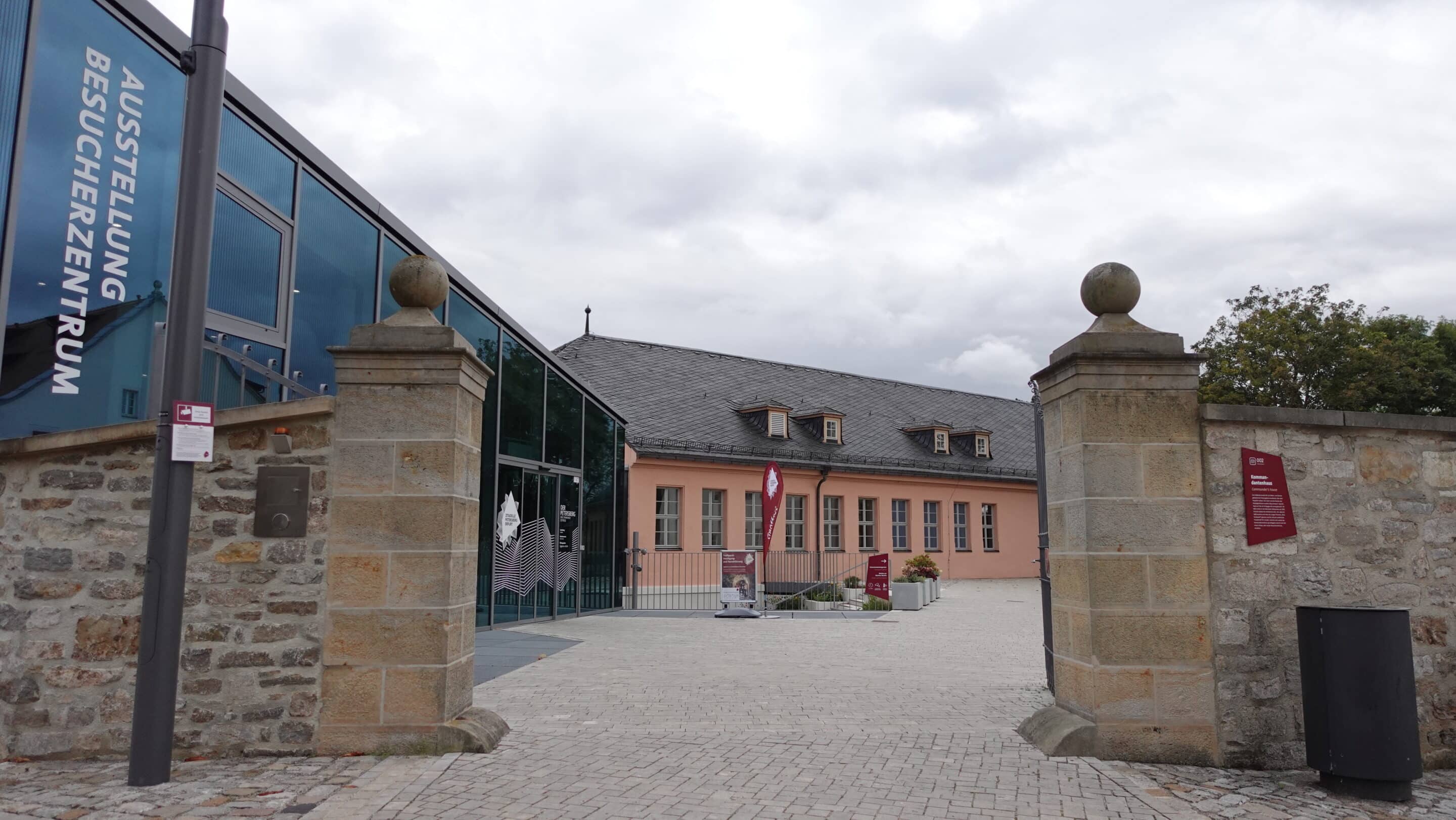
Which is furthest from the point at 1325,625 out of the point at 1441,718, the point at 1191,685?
the point at 1441,718

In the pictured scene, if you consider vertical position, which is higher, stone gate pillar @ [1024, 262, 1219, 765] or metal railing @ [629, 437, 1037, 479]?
metal railing @ [629, 437, 1037, 479]

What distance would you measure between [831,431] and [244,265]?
2289 cm

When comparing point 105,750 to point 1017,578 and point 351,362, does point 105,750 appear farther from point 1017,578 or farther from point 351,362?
point 1017,578

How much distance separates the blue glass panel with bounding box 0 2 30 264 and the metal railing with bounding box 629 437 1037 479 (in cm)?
1792

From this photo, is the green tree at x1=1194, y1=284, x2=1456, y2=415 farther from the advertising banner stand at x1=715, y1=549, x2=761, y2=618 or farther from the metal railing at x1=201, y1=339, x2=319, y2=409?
the metal railing at x1=201, y1=339, x2=319, y2=409

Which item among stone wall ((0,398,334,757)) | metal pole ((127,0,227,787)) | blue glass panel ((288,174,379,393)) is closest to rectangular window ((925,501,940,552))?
blue glass panel ((288,174,379,393))

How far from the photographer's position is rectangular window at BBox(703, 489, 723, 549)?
25594 mm

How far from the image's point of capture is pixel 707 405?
28.2 m

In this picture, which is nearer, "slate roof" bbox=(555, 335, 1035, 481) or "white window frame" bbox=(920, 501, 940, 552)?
"slate roof" bbox=(555, 335, 1035, 481)

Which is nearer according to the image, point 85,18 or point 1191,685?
point 1191,685

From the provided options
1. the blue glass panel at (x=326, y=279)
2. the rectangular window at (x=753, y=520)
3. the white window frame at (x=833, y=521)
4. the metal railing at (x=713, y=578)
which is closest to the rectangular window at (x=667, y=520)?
the metal railing at (x=713, y=578)

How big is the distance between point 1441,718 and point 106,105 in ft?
30.2

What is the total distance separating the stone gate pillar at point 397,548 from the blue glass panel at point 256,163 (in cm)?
318

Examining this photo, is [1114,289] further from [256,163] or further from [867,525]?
[867,525]
